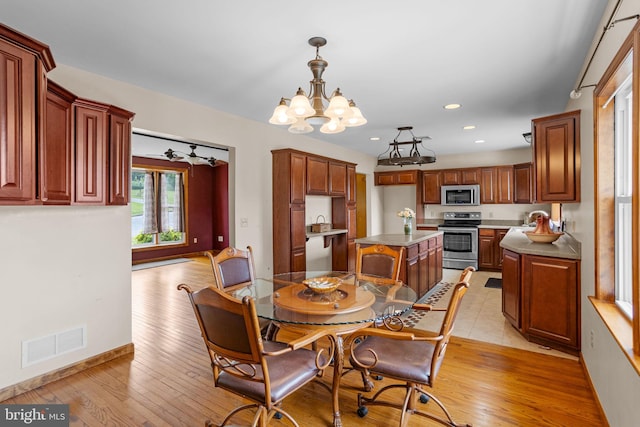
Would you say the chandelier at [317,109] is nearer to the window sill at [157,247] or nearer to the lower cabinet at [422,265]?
the lower cabinet at [422,265]

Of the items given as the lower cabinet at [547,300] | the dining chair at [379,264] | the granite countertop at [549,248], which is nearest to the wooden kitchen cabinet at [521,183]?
the granite countertop at [549,248]

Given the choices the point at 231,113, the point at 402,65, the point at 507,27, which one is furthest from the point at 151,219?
the point at 507,27

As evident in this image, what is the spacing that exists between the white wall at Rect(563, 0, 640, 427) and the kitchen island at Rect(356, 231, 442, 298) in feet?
5.38

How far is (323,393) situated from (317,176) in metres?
3.12

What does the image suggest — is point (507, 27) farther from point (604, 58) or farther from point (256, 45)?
point (256, 45)

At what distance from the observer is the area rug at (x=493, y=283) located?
535cm

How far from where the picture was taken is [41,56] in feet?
6.20

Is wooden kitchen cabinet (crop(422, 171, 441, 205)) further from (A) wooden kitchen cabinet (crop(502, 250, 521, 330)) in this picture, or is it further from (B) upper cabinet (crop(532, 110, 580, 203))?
(B) upper cabinet (crop(532, 110, 580, 203))

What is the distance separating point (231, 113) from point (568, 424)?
13.5 ft

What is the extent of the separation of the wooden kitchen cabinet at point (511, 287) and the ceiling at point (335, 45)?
173cm

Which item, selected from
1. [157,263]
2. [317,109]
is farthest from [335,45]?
[157,263]

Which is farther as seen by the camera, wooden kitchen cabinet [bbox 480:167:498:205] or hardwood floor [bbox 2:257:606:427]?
wooden kitchen cabinet [bbox 480:167:498:205]

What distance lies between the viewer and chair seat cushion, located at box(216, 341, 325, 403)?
5.32 feet

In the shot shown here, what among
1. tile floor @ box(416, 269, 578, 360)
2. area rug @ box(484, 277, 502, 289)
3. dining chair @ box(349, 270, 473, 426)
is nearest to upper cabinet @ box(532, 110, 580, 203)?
tile floor @ box(416, 269, 578, 360)
